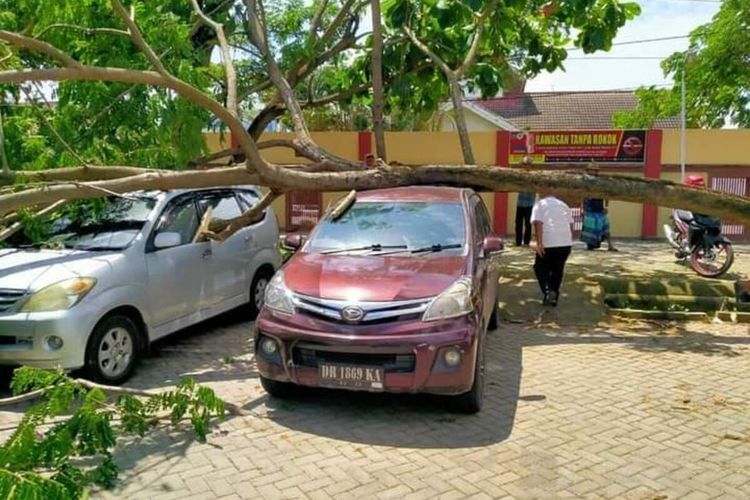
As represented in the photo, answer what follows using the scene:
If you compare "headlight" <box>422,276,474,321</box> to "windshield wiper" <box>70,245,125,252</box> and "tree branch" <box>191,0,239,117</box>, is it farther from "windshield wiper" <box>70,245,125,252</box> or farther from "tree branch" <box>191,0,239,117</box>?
"tree branch" <box>191,0,239,117</box>

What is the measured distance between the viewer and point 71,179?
6914 mm

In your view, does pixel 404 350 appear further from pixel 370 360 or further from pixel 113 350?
pixel 113 350

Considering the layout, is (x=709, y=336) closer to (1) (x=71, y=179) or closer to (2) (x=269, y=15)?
(1) (x=71, y=179)

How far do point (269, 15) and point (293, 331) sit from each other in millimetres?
10037

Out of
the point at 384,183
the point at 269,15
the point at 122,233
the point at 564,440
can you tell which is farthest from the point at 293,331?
the point at 269,15

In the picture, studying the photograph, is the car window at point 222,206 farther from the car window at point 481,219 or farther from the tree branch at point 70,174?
the car window at point 481,219

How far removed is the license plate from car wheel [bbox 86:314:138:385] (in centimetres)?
202

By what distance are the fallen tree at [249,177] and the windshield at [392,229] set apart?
1456 millimetres

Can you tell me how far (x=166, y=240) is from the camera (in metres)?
6.27

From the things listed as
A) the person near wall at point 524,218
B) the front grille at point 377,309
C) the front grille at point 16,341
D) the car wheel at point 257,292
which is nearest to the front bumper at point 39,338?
the front grille at point 16,341

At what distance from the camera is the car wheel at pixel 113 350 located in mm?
5410

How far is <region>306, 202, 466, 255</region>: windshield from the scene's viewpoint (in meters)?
5.69

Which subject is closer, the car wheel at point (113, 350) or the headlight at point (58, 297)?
the headlight at point (58, 297)

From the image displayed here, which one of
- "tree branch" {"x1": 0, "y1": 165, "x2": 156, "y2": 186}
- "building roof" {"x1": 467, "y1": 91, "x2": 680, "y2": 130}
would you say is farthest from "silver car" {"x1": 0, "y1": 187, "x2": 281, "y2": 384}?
"building roof" {"x1": 467, "y1": 91, "x2": 680, "y2": 130}
